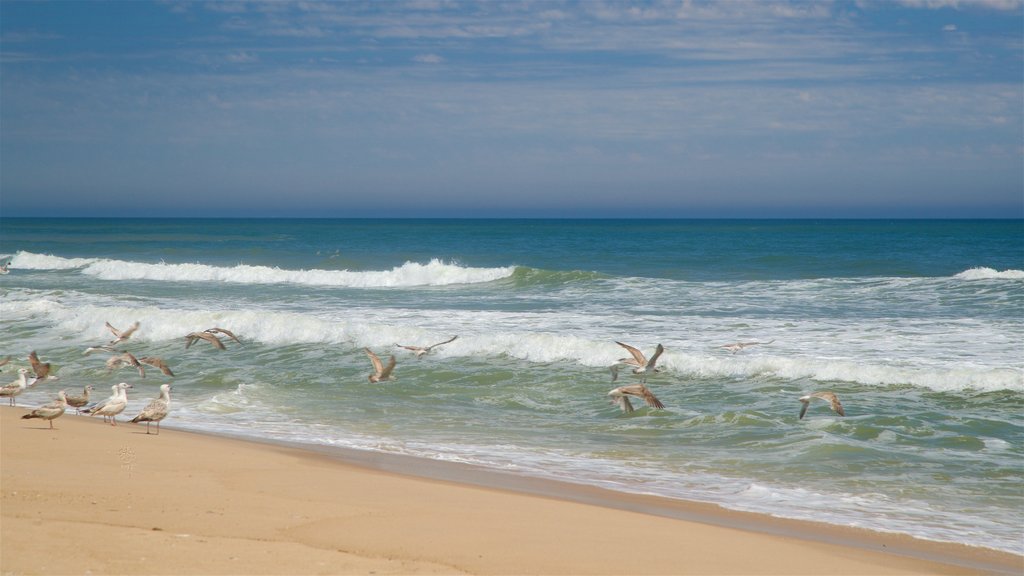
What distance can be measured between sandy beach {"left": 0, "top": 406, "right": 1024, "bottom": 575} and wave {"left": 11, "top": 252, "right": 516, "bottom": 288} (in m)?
25.5

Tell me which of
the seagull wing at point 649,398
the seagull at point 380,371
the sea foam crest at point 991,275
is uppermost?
the sea foam crest at point 991,275

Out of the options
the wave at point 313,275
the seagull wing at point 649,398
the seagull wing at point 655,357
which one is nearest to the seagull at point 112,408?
the seagull wing at point 649,398

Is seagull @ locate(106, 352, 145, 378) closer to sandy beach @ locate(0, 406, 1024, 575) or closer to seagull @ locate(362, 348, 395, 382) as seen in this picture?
seagull @ locate(362, 348, 395, 382)

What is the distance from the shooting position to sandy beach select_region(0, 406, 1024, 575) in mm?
5152

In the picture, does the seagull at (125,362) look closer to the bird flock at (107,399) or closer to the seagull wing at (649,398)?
the bird flock at (107,399)

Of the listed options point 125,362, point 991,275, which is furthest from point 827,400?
point 991,275

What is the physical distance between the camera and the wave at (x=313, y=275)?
→ 3419 centimetres

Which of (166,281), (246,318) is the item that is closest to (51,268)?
(166,281)

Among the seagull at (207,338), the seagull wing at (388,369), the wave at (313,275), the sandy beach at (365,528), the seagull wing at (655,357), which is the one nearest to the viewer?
the sandy beach at (365,528)

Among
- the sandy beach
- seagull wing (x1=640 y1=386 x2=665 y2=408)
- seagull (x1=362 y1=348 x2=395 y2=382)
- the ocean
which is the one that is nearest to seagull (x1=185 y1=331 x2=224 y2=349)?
the ocean

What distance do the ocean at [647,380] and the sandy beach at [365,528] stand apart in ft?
2.29

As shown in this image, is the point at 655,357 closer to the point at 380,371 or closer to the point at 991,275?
the point at 380,371

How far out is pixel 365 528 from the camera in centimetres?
600

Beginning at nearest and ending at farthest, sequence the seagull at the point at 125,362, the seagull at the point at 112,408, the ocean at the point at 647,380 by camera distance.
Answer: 1. the ocean at the point at 647,380
2. the seagull at the point at 112,408
3. the seagull at the point at 125,362
